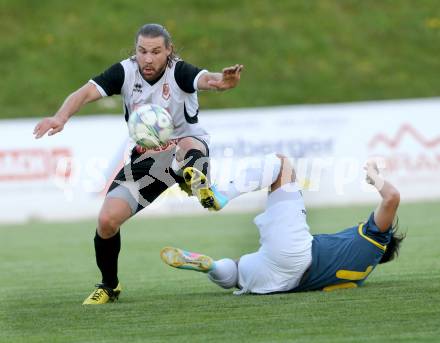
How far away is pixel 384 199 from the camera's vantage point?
7203mm

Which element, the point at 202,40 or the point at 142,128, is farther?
the point at 202,40

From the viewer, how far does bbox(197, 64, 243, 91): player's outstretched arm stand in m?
7.19

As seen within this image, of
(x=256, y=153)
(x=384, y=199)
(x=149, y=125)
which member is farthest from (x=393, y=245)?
(x=256, y=153)

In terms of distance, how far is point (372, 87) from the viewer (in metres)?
25.6

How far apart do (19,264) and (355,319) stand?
19.8 ft

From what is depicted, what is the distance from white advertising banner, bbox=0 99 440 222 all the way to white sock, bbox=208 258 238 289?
32.9ft

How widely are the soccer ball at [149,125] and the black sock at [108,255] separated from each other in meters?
0.82

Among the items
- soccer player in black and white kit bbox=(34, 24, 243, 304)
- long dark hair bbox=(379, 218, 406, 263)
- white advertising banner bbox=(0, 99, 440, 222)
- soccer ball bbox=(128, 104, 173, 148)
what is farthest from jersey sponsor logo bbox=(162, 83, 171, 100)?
white advertising banner bbox=(0, 99, 440, 222)

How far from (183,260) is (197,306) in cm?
41

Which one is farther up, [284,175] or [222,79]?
[222,79]

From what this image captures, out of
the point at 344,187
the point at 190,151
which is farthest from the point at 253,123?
the point at 190,151

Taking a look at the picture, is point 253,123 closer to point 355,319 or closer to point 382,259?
point 382,259

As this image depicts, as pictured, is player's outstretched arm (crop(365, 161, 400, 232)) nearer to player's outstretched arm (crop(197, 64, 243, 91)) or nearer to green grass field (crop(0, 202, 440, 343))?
green grass field (crop(0, 202, 440, 343))

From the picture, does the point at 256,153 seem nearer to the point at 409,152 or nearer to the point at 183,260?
the point at 409,152
